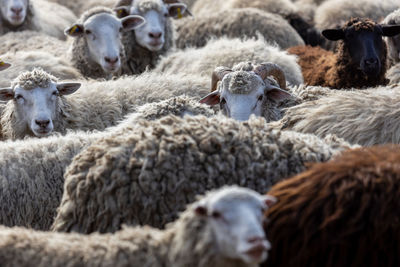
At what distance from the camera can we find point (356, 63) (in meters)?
6.65

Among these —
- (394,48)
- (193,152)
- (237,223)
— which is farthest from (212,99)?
(237,223)

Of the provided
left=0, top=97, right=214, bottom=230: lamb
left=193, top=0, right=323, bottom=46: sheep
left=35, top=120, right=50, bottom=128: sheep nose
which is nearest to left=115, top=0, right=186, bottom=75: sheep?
left=193, top=0, right=323, bottom=46: sheep

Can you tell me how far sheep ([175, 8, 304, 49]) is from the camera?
9.27 metres

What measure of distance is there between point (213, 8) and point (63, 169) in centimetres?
718

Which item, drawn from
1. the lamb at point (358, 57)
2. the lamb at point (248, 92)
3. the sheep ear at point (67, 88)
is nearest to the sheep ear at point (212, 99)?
the lamb at point (248, 92)

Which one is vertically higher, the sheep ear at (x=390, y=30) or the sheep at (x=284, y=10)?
the sheep ear at (x=390, y=30)

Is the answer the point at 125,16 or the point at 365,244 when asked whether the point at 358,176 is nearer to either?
the point at 365,244

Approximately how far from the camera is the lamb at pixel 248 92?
5598 mm

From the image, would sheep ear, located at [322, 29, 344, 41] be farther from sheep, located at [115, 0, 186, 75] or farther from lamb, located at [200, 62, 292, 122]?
sheep, located at [115, 0, 186, 75]

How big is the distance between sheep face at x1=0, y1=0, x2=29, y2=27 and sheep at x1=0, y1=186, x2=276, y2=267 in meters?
6.53

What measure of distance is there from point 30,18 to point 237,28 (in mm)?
2801

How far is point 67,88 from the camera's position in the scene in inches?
238

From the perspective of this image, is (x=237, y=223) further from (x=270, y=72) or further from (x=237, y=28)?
(x=237, y=28)

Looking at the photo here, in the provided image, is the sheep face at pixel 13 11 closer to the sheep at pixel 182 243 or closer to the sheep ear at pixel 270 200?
the sheep at pixel 182 243
